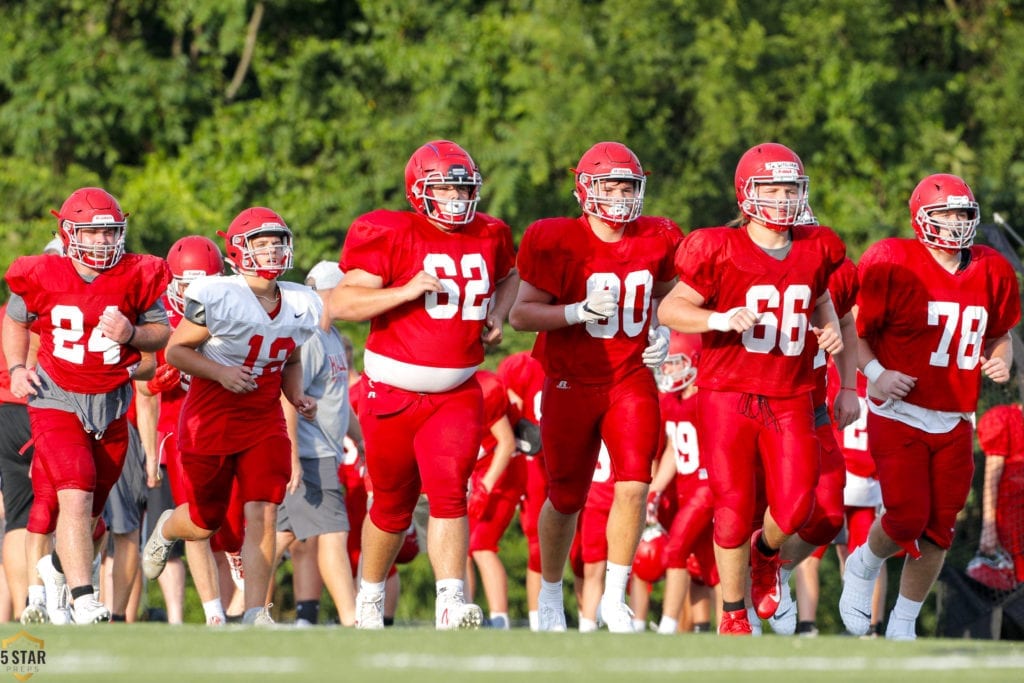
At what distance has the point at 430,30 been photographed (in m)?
18.8

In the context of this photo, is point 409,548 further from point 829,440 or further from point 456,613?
point 456,613

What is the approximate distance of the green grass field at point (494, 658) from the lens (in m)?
A: 5.02

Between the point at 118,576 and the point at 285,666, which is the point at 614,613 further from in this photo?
the point at 118,576

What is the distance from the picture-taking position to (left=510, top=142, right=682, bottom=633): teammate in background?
7.36m

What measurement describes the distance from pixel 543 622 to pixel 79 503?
7.34 ft

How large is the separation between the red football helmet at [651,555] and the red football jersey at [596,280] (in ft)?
10.7

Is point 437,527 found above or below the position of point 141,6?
below

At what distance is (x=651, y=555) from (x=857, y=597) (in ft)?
7.50

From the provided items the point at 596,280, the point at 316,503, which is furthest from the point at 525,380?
the point at 596,280

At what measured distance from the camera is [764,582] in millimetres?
8367

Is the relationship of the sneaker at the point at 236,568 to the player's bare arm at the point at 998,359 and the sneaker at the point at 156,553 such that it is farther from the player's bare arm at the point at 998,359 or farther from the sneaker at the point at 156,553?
the player's bare arm at the point at 998,359

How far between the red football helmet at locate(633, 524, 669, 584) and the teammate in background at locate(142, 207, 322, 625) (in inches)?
123

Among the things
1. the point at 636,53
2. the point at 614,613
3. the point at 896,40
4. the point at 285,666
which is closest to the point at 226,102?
the point at 636,53

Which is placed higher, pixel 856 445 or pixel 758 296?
pixel 758 296
